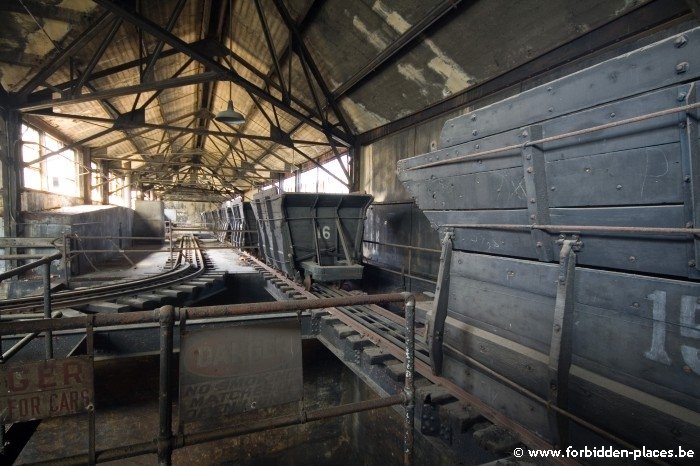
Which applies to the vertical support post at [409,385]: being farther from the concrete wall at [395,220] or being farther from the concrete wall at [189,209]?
the concrete wall at [189,209]

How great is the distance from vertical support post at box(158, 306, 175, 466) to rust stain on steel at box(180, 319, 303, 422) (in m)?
0.10

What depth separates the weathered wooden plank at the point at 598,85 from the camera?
1.60 m

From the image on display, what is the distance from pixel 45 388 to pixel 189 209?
47548mm

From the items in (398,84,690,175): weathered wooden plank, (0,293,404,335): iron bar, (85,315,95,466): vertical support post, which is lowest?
(85,315,95,466): vertical support post

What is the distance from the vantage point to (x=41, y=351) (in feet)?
13.3

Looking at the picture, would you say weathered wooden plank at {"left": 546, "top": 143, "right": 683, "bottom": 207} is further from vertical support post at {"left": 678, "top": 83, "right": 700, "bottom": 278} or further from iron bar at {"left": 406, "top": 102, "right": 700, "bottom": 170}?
iron bar at {"left": 406, "top": 102, "right": 700, "bottom": 170}

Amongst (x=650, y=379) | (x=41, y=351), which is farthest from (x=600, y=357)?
(x=41, y=351)

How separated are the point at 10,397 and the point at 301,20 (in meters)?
8.86

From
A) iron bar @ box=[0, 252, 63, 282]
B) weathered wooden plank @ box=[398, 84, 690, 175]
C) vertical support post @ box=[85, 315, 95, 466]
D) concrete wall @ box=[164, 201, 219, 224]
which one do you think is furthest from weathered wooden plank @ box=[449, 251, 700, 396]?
concrete wall @ box=[164, 201, 219, 224]

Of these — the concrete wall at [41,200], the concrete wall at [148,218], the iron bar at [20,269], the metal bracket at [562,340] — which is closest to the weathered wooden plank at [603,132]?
the metal bracket at [562,340]

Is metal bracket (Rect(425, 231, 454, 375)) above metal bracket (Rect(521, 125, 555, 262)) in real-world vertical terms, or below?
below

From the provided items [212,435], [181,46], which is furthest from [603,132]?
[181,46]

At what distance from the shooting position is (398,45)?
671 cm

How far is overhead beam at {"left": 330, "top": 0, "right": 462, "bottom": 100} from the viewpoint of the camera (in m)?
5.59
